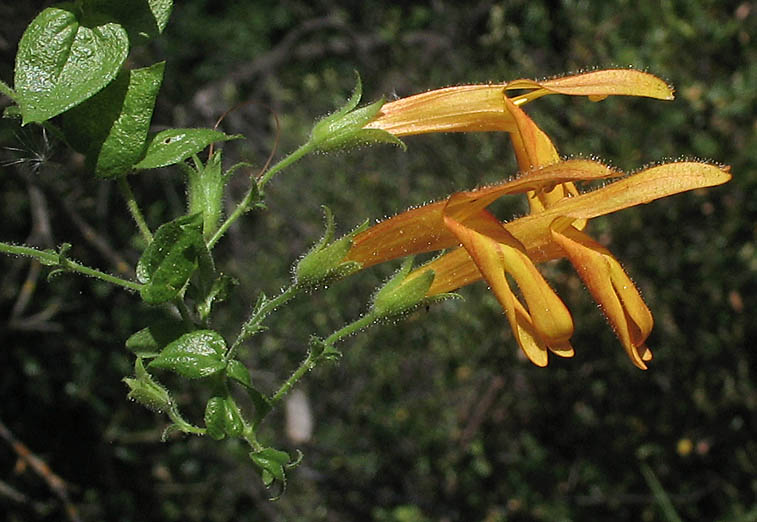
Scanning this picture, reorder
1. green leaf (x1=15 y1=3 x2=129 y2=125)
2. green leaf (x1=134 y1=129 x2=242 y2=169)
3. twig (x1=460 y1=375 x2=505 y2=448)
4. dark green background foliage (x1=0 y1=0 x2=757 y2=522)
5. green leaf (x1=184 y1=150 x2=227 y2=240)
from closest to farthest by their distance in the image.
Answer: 1. green leaf (x1=15 y1=3 x2=129 y2=125)
2. green leaf (x1=134 y1=129 x2=242 y2=169)
3. green leaf (x1=184 y1=150 x2=227 y2=240)
4. dark green background foliage (x1=0 y1=0 x2=757 y2=522)
5. twig (x1=460 y1=375 x2=505 y2=448)

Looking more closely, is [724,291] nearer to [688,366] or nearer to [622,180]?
[688,366]

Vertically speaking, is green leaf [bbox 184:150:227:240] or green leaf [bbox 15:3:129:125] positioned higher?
green leaf [bbox 15:3:129:125]

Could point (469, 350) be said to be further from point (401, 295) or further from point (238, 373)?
point (238, 373)

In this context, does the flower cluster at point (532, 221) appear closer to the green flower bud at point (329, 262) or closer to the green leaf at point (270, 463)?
the green flower bud at point (329, 262)

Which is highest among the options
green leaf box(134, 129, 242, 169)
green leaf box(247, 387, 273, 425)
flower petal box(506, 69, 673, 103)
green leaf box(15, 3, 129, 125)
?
green leaf box(15, 3, 129, 125)

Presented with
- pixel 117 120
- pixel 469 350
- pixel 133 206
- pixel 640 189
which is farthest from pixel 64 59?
pixel 469 350

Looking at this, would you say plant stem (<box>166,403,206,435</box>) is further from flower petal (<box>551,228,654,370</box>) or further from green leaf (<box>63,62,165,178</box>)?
flower petal (<box>551,228,654,370</box>)

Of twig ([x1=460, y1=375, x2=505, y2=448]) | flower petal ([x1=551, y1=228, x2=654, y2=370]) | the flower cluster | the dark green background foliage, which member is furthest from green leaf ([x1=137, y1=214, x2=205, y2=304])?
twig ([x1=460, y1=375, x2=505, y2=448])

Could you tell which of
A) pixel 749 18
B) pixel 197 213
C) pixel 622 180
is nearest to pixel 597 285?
pixel 622 180
